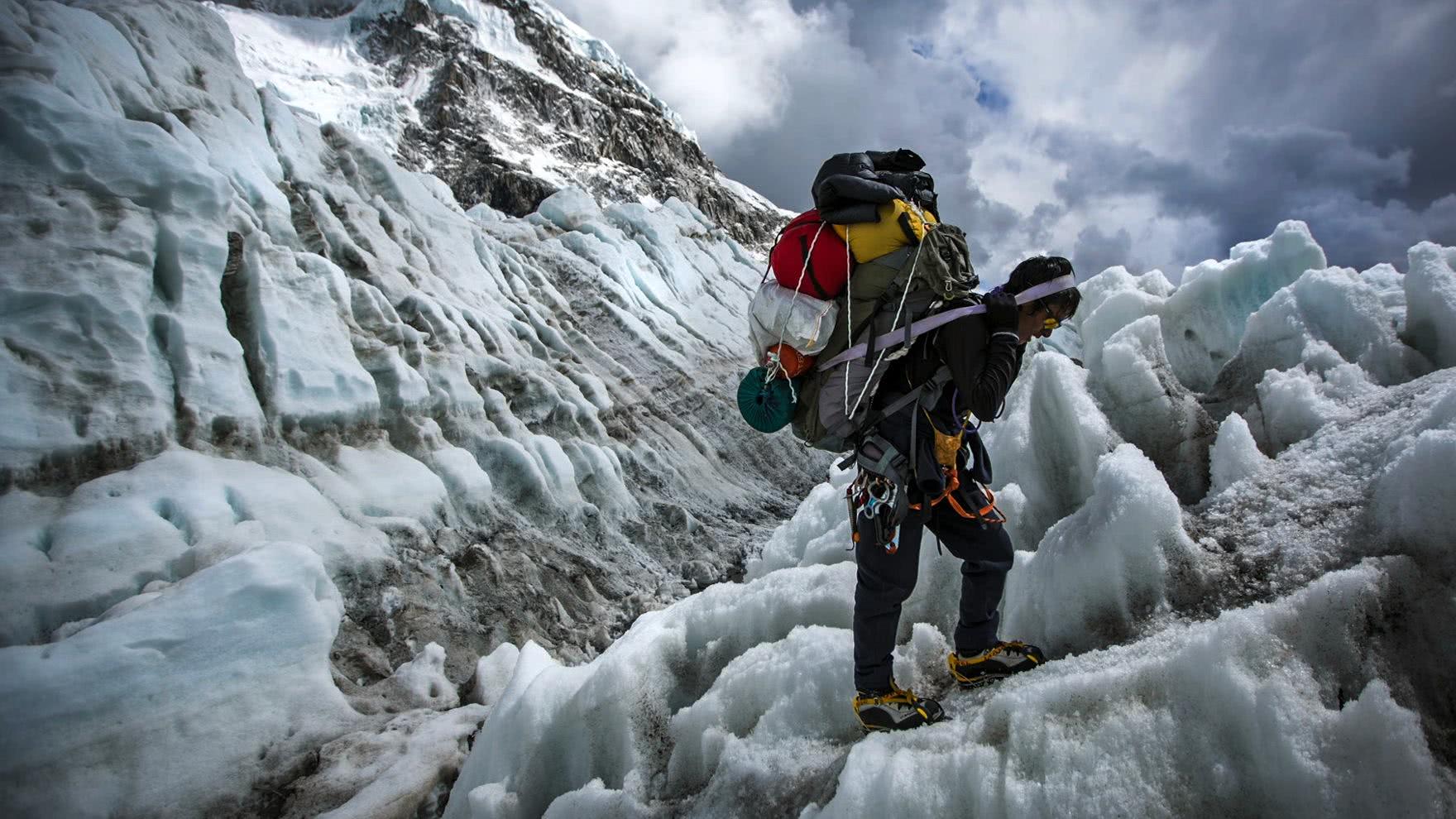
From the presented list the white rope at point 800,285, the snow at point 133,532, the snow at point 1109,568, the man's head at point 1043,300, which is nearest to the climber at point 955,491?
the man's head at point 1043,300

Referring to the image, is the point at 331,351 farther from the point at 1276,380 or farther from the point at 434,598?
the point at 1276,380

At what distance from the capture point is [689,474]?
49.3ft

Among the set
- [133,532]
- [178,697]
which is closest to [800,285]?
[178,697]

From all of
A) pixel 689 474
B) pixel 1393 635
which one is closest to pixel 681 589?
pixel 689 474

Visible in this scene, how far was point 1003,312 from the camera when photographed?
2.48m

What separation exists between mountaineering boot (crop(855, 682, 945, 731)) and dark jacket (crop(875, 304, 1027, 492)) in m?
0.81

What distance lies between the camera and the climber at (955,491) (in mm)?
2508

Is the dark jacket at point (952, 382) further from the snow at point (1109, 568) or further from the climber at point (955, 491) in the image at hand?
the snow at point (1109, 568)

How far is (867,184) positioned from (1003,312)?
727 mm

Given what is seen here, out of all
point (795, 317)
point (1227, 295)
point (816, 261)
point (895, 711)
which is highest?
point (1227, 295)

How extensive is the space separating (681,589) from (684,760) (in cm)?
815

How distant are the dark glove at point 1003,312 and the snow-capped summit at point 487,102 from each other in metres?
52.7

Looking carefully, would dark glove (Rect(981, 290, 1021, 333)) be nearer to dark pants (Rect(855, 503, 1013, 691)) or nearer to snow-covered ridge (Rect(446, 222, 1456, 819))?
dark pants (Rect(855, 503, 1013, 691))

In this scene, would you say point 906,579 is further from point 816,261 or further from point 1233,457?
point 1233,457
